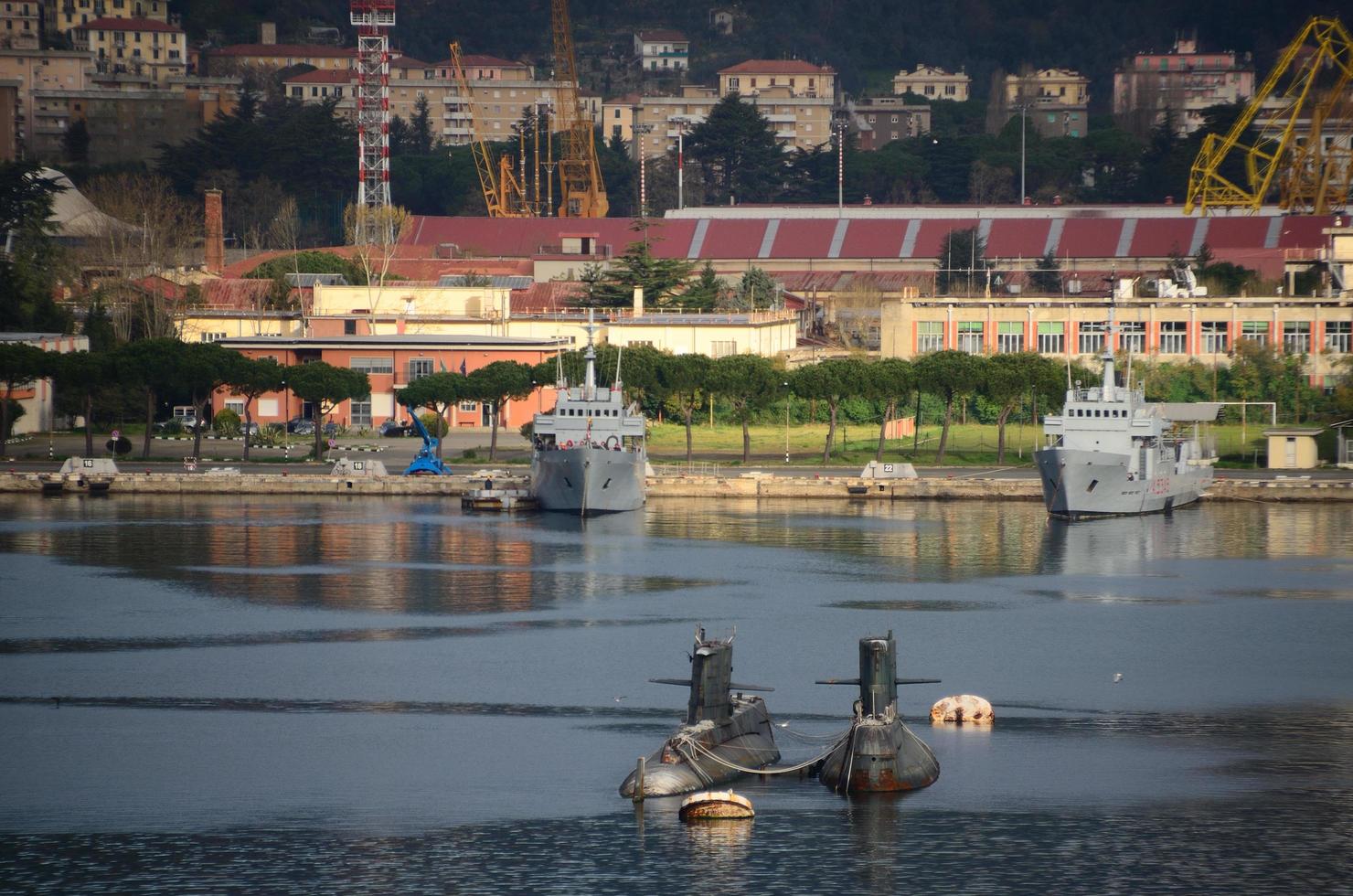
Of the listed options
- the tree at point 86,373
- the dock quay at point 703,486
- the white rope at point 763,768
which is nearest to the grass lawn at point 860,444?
the dock quay at point 703,486

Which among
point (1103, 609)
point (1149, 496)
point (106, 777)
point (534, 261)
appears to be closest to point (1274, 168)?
point (534, 261)

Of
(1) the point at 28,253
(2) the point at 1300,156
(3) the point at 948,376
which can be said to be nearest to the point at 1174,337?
(3) the point at 948,376

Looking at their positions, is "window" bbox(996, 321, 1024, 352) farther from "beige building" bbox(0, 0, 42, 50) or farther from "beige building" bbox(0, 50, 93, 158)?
"beige building" bbox(0, 0, 42, 50)

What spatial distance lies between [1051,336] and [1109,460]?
26.9 metres

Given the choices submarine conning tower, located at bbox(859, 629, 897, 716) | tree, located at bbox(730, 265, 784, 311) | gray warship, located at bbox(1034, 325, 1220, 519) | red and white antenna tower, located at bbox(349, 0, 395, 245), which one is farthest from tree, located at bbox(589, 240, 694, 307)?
submarine conning tower, located at bbox(859, 629, 897, 716)

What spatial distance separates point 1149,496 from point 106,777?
44350 mm

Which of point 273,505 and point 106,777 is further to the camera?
point 273,505

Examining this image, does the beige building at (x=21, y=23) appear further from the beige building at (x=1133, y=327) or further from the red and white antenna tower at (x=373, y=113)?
the beige building at (x=1133, y=327)

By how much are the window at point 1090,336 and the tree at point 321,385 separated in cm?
3344

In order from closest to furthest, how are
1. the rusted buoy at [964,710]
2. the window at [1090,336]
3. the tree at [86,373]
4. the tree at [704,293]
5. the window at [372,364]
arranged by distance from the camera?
1. the rusted buoy at [964,710]
2. the tree at [86,373]
3. the window at [372,364]
4. the window at [1090,336]
5. the tree at [704,293]

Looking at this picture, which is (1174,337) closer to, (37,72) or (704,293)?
(704,293)

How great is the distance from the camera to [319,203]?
160m

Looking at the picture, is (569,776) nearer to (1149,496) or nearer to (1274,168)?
(1149,496)

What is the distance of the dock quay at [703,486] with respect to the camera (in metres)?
71.6
